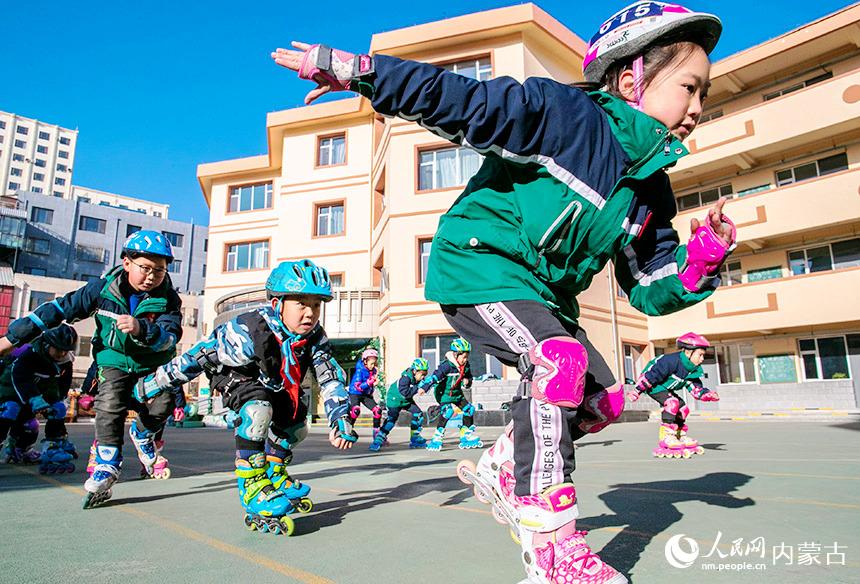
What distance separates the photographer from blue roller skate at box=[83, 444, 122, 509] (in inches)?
149

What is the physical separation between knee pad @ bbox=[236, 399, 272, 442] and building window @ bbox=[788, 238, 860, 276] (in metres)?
24.7

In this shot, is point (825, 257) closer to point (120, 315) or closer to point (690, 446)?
point (690, 446)

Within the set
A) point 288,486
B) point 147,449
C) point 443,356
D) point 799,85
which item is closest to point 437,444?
point 147,449

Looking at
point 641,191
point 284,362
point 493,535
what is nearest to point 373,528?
point 493,535

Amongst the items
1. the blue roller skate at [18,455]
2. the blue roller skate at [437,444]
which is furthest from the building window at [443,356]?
the blue roller skate at [18,455]

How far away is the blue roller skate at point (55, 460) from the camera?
5.75 m

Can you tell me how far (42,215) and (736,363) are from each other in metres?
68.1

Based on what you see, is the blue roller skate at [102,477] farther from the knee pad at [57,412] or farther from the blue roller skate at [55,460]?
the knee pad at [57,412]

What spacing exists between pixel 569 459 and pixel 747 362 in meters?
25.3

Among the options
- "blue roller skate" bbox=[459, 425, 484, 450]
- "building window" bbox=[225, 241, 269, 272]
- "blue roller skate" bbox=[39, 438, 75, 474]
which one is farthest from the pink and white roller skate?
"building window" bbox=[225, 241, 269, 272]

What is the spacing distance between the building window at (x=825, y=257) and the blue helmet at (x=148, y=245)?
24.6 m

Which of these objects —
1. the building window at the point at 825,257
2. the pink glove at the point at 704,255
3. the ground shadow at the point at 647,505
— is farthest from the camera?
the building window at the point at 825,257

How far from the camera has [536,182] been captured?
7.14 feet

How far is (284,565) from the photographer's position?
2355 mm
